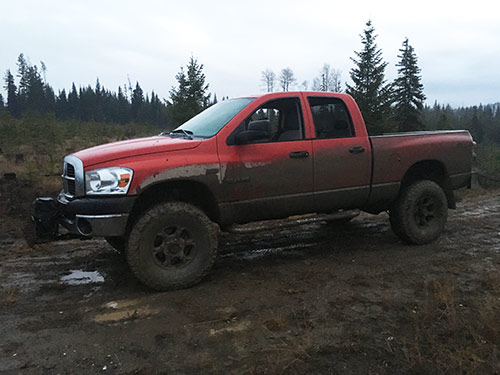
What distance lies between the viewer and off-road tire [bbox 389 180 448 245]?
17.5ft

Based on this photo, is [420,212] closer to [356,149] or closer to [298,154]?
[356,149]

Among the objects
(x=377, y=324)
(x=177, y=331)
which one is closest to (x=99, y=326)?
(x=177, y=331)

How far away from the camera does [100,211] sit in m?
3.65

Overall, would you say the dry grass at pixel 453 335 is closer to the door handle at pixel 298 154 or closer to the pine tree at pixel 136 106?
the door handle at pixel 298 154

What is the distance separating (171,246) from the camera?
3.98 meters

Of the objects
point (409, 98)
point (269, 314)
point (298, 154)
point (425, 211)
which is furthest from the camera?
point (409, 98)

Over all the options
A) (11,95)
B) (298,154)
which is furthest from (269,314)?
(11,95)

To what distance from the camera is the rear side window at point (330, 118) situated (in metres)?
4.82

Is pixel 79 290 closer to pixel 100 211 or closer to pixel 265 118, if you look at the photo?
pixel 100 211

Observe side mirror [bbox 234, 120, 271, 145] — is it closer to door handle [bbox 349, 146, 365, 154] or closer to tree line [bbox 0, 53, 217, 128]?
door handle [bbox 349, 146, 365, 154]

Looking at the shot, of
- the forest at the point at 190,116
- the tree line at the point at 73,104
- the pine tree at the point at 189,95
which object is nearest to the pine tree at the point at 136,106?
the tree line at the point at 73,104

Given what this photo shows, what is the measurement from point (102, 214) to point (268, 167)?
1828 mm

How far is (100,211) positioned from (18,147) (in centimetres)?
1657

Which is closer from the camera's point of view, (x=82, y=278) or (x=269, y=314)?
(x=269, y=314)
